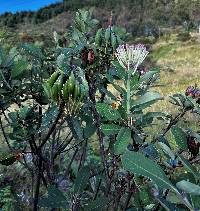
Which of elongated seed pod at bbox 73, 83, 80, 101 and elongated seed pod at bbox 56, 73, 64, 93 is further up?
elongated seed pod at bbox 56, 73, 64, 93

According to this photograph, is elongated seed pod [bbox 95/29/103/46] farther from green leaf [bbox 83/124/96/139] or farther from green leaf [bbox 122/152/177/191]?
green leaf [bbox 122/152/177/191]

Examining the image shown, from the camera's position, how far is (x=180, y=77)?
2095 centimetres

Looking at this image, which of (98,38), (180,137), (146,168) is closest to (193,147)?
(180,137)

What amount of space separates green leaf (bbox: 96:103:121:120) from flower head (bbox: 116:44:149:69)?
0.18 metres

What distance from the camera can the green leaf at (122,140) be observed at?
1.66 metres

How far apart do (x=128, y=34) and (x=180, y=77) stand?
18.5m

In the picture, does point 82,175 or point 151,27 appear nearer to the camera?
point 82,175

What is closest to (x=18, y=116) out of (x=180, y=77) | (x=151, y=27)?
(x=180, y=77)

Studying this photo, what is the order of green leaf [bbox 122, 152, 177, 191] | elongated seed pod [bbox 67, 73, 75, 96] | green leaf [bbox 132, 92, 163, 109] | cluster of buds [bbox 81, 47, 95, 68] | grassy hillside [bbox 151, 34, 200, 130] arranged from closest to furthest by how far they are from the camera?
green leaf [bbox 122, 152, 177, 191], elongated seed pod [bbox 67, 73, 75, 96], green leaf [bbox 132, 92, 163, 109], cluster of buds [bbox 81, 47, 95, 68], grassy hillside [bbox 151, 34, 200, 130]

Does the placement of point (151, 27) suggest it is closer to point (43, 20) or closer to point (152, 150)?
point (43, 20)

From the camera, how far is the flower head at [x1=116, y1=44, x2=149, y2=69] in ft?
5.42

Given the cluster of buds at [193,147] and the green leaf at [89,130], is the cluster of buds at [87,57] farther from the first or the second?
the cluster of buds at [193,147]

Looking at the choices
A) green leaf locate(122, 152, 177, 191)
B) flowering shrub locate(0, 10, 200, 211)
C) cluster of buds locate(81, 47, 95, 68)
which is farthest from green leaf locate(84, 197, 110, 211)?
green leaf locate(122, 152, 177, 191)

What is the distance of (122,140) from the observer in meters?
1.67
